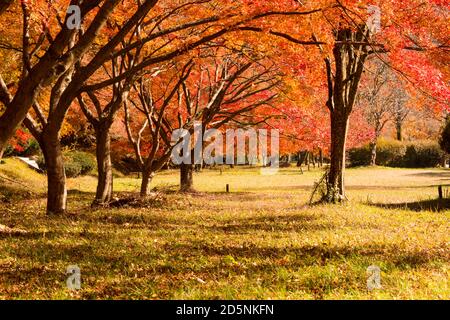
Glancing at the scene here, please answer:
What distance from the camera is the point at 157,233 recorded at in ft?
31.3

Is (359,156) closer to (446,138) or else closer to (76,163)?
(446,138)

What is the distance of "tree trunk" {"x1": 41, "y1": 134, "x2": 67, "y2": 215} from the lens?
37.5 feet

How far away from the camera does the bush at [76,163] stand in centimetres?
3228

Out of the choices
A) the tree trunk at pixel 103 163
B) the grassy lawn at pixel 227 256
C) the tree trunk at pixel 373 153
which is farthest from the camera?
the tree trunk at pixel 373 153

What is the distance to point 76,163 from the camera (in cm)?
3347

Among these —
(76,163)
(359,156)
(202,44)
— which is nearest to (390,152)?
(359,156)

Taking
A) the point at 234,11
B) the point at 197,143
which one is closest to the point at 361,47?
the point at 234,11

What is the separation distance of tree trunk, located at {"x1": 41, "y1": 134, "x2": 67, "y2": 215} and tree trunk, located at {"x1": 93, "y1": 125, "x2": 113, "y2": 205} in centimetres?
319

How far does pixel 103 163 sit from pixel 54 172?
3657mm

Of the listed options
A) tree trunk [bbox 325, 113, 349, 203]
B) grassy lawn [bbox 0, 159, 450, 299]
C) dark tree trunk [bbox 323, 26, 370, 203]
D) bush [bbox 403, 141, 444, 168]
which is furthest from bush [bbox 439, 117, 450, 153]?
bush [bbox 403, 141, 444, 168]

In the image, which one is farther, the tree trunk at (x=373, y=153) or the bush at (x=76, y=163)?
the tree trunk at (x=373, y=153)

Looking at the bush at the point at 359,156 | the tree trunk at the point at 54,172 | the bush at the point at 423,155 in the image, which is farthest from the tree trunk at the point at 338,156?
the bush at the point at 423,155

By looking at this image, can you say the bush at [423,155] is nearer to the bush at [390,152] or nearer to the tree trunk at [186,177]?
the bush at [390,152]

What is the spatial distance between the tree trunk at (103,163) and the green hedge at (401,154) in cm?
4704
